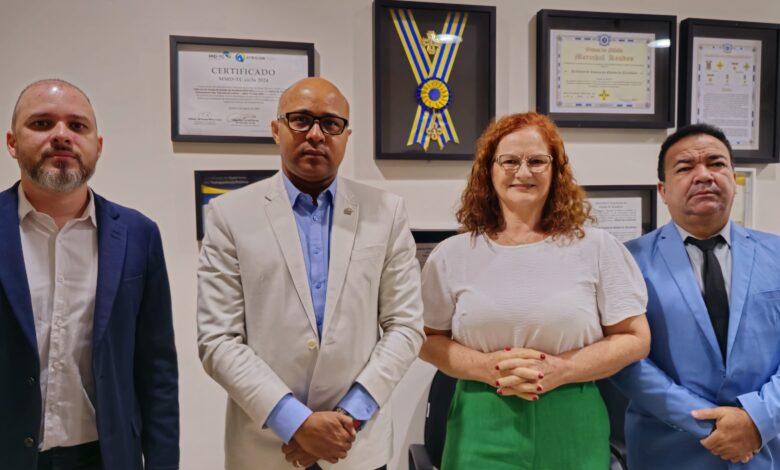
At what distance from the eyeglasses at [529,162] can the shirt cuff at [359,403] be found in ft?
2.38

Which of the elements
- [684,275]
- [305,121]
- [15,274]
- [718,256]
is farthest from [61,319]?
[718,256]

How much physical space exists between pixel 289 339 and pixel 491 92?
1396mm

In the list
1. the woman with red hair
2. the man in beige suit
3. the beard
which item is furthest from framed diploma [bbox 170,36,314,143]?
the woman with red hair

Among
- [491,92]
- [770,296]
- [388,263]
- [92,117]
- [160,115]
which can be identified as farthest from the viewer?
[491,92]

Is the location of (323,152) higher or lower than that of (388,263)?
higher

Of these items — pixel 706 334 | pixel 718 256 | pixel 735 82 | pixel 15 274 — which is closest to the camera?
pixel 15 274

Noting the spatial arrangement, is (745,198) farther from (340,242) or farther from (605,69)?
(340,242)

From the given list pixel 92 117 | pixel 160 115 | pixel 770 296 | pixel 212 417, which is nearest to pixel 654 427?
pixel 770 296

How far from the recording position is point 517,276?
157 cm

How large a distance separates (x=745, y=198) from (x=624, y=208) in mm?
605

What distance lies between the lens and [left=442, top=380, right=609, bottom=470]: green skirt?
1.50 meters

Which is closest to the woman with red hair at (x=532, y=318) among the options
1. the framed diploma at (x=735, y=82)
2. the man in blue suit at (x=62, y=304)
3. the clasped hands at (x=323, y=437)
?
the clasped hands at (x=323, y=437)

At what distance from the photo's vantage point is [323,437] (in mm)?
1368

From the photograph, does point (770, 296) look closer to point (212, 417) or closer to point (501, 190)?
point (501, 190)
